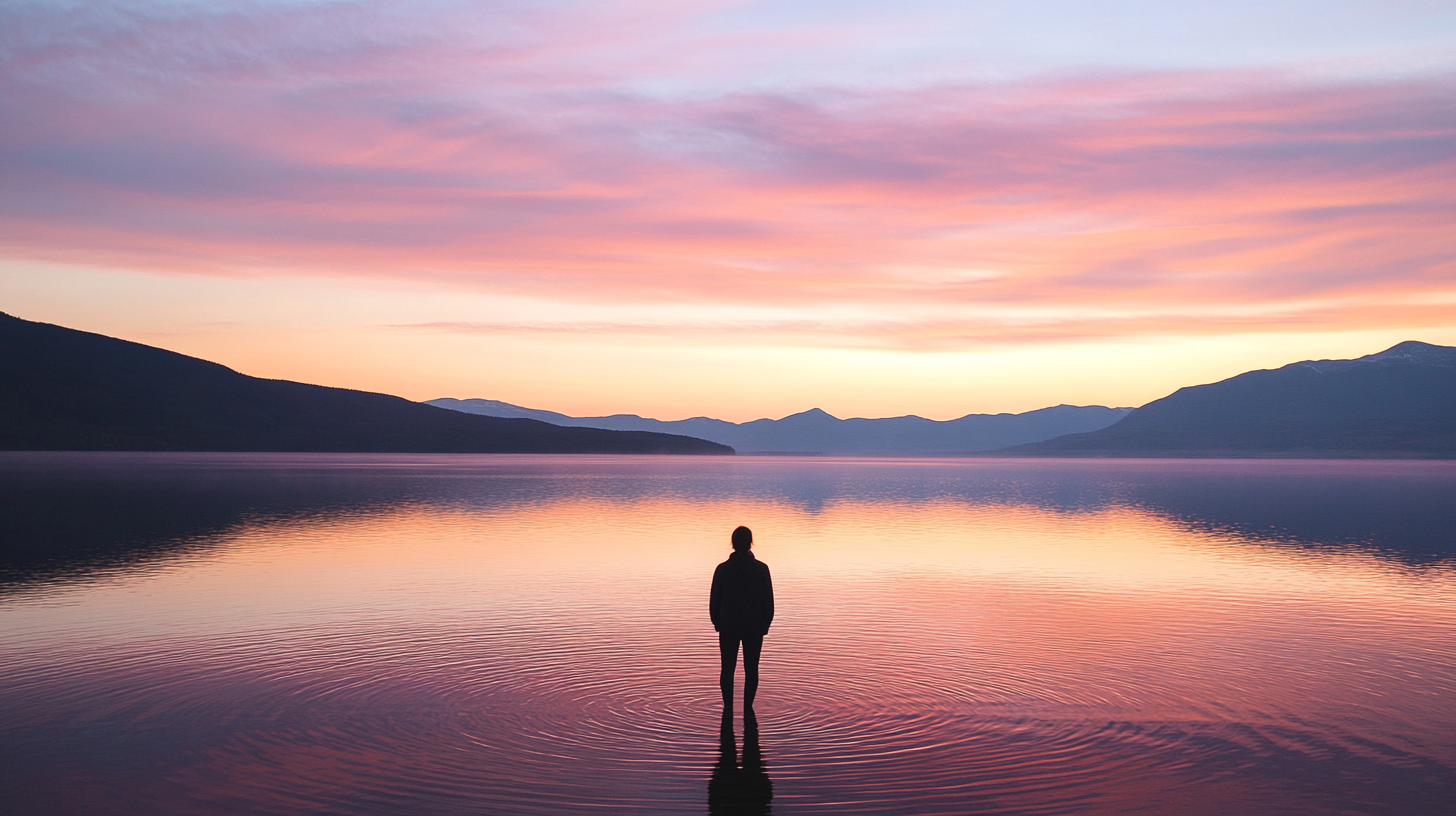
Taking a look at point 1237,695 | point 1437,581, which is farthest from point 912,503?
point 1237,695

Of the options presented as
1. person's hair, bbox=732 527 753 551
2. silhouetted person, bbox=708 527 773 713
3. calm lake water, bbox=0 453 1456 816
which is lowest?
calm lake water, bbox=0 453 1456 816

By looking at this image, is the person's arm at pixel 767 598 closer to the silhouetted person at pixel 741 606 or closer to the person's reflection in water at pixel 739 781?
the silhouetted person at pixel 741 606

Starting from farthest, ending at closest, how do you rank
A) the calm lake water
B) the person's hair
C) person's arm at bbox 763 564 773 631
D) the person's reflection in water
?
person's arm at bbox 763 564 773 631 → the person's hair → the calm lake water → the person's reflection in water

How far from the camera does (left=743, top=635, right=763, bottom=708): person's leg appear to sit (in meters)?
11.7

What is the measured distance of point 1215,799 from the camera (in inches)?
367

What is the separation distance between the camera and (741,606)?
455 inches

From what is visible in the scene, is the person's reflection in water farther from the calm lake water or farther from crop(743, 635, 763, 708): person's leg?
crop(743, 635, 763, 708): person's leg

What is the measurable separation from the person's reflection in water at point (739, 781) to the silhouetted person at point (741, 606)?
84 centimetres

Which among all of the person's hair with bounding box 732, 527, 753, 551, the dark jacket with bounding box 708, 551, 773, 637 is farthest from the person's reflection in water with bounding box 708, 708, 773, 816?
the person's hair with bounding box 732, 527, 753, 551

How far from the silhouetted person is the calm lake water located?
758mm

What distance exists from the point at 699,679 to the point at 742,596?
291cm

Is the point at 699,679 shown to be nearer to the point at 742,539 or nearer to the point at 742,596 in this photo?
the point at 742,596

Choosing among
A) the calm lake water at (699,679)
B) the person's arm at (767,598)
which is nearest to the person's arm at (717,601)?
the person's arm at (767,598)

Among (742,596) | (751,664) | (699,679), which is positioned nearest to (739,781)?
(751,664)
